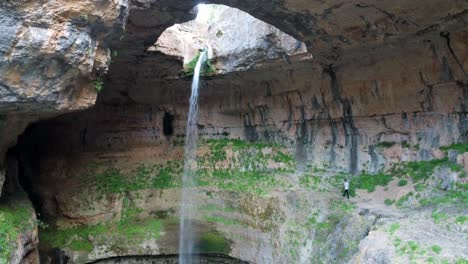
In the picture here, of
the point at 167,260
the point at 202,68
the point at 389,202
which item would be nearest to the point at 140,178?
the point at 167,260

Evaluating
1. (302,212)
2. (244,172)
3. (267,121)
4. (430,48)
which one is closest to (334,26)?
(430,48)

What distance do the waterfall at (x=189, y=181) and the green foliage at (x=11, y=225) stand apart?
20.5ft

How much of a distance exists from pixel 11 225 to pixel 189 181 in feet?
32.5

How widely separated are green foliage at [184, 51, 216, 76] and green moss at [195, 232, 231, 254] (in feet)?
23.5

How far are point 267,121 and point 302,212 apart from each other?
21.0ft

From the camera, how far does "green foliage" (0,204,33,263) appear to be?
9.55 meters

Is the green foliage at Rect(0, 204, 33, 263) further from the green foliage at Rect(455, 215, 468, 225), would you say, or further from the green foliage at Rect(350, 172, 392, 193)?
the green foliage at Rect(350, 172, 392, 193)

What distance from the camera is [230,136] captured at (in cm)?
2084

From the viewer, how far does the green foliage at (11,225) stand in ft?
31.3

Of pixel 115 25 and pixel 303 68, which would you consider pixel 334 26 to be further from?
pixel 115 25

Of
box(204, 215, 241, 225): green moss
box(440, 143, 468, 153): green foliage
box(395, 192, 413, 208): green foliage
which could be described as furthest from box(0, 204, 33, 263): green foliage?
box(440, 143, 468, 153): green foliage

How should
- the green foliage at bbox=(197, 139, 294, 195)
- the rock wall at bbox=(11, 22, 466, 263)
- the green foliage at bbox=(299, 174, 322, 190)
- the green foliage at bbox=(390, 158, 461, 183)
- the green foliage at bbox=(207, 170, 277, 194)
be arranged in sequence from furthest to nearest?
the green foliage at bbox=(197, 139, 294, 195) < the green foliage at bbox=(207, 170, 277, 194) < the green foliage at bbox=(299, 174, 322, 190) < the rock wall at bbox=(11, 22, 466, 263) < the green foliage at bbox=(390, 158, 461, 183)

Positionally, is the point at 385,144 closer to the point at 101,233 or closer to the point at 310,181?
the point at 310,181

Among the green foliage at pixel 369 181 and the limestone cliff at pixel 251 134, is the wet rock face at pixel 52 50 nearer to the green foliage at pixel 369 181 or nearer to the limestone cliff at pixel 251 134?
the limestone cliff at pixel 251 134
